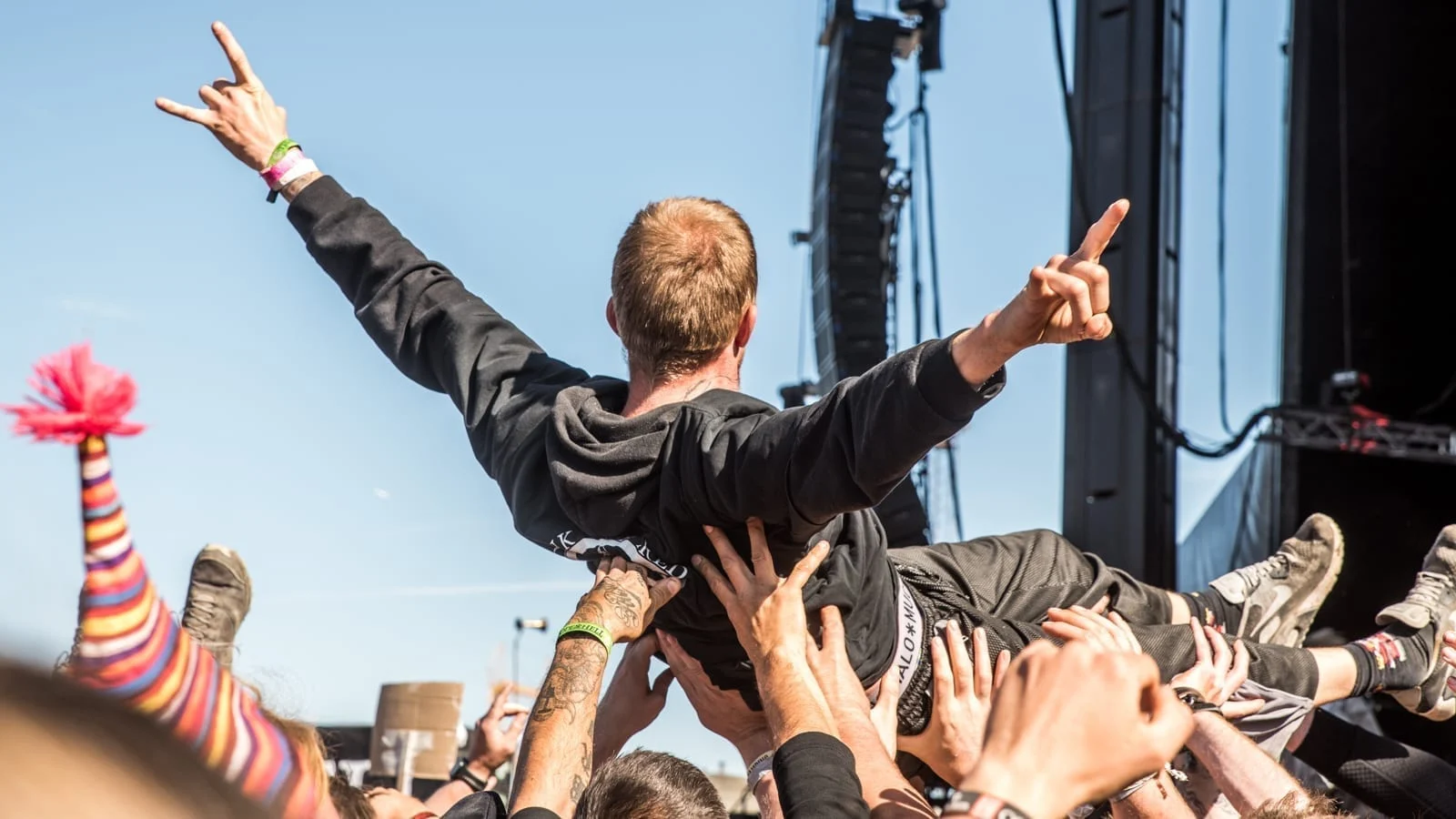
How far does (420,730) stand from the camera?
367 centimetres

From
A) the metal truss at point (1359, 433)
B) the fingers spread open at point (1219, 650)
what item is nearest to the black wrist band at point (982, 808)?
the fingers spread open at point (1219, 650)

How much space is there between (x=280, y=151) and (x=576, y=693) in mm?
1074

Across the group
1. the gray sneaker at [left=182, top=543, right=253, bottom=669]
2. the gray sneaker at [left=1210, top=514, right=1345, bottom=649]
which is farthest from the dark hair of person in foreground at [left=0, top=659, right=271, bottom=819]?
the gray sneaker at [left=1210, top=514, right=1345, bottom=649]

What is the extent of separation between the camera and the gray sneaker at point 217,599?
2.84m

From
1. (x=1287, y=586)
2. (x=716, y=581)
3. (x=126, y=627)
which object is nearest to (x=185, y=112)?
(x=716, y=581)

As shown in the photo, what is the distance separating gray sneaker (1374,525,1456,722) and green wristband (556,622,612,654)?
1.65 meters

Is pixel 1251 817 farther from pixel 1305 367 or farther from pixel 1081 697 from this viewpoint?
pixel 1305 367

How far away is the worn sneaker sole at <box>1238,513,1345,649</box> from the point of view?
2.79 m

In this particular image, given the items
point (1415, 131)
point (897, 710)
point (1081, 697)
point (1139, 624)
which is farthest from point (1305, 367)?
point (1081, 697)

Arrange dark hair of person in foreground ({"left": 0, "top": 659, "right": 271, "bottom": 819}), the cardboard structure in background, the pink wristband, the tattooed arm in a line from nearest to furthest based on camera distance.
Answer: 1. dark hair of person in foreground ({"left": 0, "top": 659, "right": 271, "bottom": 819})
2. the tattooed arm
3. the pink wristband
4. the cardboard structure in background

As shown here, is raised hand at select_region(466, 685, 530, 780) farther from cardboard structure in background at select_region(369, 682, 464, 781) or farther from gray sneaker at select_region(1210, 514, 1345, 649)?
gray sneaker at select_region(1210, 514, 1345, 649)

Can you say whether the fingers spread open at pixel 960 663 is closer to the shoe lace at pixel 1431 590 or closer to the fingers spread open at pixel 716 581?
the fingers spread open at pixel 716 581

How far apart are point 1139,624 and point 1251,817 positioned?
0.85 m

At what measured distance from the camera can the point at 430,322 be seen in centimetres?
211
